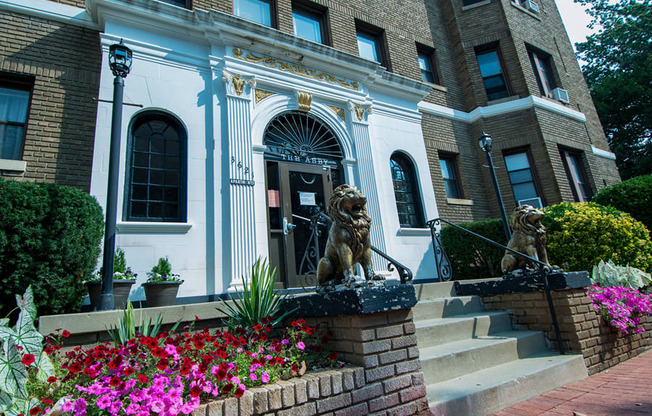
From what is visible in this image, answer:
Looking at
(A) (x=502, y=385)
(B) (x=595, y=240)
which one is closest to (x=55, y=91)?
(A) (x=502, y=385)

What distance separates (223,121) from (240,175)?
3.53 feet

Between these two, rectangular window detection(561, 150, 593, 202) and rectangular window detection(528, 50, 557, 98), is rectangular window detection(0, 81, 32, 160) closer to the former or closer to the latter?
rectangular window detection(561, 150, 593, 202)

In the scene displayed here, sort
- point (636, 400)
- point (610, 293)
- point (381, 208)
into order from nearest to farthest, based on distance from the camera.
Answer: point (636, 400)
point (610, 293)
point (381, 208)

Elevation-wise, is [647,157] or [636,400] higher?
[647,157]

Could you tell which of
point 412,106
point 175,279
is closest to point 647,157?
point 412,106

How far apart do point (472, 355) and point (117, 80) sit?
195 inches

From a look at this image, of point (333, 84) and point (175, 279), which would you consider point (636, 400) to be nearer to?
point (175, 279)

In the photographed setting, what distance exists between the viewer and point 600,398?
9.91 feet

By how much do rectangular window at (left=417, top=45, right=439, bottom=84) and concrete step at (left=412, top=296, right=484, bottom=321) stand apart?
8308mm

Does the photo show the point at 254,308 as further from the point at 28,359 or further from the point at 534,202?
the point at 534,202

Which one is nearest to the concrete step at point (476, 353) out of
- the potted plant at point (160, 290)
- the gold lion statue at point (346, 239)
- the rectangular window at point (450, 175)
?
the gold lion statue at point (346, 239)

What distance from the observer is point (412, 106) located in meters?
9.50

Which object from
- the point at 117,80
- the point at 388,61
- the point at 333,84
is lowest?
the point at 117,80

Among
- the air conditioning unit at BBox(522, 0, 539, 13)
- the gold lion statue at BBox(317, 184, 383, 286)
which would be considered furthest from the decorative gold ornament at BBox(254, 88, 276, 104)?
the air conditioning unit at BBox(522, 0, 539, 13)
